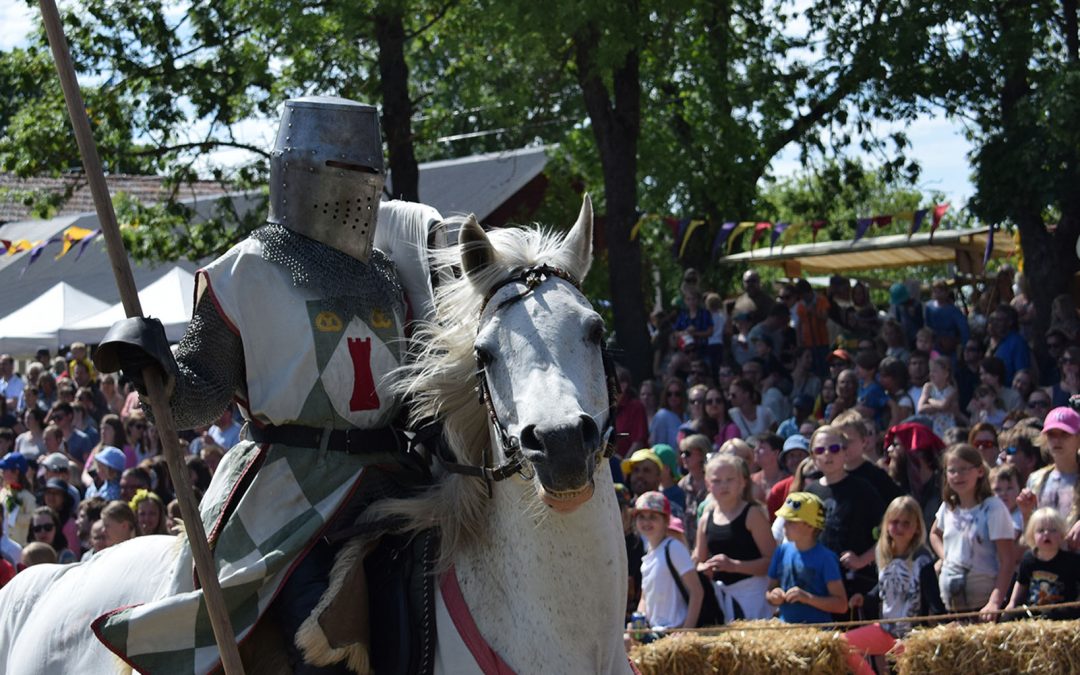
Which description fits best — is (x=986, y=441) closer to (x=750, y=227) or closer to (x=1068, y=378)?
(x=1068, y=378)

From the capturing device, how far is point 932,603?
25.7 ft

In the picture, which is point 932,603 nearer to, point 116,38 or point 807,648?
point 807,648

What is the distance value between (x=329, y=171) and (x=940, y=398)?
7638mm

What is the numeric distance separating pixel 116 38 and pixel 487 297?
47.9ft

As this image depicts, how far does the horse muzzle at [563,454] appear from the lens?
3746mm

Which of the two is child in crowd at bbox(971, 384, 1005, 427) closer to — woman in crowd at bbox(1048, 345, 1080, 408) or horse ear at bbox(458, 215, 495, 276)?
woman in crowd at bbox(1048, 345, 1080, 408)

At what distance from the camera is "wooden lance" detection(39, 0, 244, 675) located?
13.2 ft

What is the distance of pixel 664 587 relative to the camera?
827cm

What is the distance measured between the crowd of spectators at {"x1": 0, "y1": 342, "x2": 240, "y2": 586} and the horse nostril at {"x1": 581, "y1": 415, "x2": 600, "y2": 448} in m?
4.43

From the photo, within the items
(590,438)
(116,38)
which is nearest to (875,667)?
(590,438)

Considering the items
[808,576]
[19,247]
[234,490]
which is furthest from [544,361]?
[19,247]

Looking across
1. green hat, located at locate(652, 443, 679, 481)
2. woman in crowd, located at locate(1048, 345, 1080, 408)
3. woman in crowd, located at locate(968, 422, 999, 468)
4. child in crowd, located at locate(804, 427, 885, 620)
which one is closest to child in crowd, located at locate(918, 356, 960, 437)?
woman in crowd, located at locate(1048, 345, 1080, 408)

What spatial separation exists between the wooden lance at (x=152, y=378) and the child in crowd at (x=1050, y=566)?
15.0 feet

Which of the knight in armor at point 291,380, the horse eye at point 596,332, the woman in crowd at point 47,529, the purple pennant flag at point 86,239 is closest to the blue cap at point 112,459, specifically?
the woman in crowd at point 47,529
